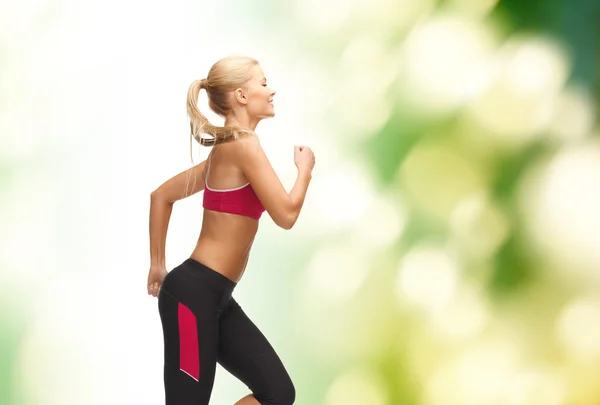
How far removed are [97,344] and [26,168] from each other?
77 cm

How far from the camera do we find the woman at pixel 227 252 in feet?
8.44

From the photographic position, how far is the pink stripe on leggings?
2568mm

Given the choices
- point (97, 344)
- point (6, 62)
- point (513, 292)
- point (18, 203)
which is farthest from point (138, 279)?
point (513, 292)

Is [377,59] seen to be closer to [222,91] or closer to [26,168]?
[222,91]

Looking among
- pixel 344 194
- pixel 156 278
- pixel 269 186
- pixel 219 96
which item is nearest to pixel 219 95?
pixel 219 96

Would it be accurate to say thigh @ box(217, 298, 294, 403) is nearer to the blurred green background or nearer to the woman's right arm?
the woman's right arm

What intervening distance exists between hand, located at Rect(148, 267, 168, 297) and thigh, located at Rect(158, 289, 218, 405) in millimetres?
285

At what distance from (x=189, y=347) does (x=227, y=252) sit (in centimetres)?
30

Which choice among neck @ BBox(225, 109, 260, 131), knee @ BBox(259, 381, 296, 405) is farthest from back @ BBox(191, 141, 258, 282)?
knee @ BBox(259, 381, 296, 405)

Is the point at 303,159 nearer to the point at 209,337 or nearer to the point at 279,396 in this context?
the point at 209,337

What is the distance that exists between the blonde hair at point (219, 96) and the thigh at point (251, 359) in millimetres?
517

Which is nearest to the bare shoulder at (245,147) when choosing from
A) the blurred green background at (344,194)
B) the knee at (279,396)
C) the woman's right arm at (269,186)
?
the woman's right arm at (269,186)

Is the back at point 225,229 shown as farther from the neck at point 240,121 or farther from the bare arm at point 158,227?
the bare arm at point 158,227

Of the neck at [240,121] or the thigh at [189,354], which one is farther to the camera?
the neck at [240,121]
